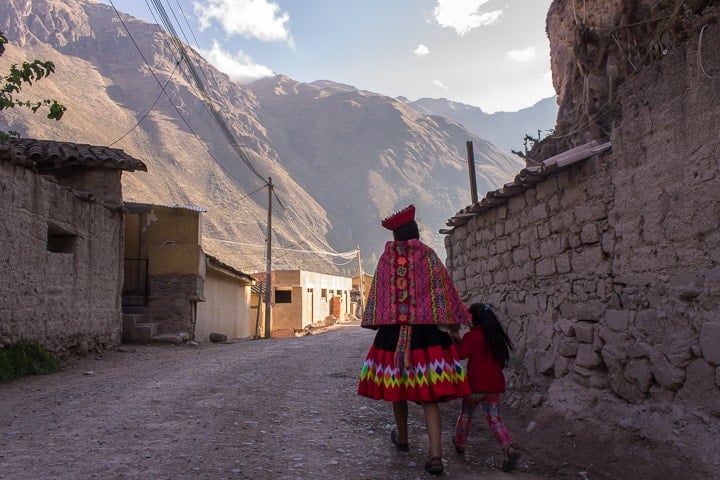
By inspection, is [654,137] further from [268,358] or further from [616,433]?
[268,358]

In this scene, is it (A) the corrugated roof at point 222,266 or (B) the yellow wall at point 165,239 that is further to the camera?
(A) the corrugated roof at point 222,266

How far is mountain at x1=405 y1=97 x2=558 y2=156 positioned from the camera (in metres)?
181

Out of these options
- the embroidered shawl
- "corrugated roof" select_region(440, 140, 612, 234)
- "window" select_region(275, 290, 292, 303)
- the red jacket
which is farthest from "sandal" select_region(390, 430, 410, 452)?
"window" select_region(275, 290, 292, 303)

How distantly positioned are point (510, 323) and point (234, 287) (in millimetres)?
16364

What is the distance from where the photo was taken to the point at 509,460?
11.9 ft

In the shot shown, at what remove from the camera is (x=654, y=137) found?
156 inches

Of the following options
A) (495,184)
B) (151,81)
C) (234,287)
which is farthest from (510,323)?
(495,184)

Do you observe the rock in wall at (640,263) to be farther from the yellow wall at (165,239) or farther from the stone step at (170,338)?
the yellow wall at (165,239)

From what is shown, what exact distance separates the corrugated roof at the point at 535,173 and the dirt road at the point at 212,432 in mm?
2314

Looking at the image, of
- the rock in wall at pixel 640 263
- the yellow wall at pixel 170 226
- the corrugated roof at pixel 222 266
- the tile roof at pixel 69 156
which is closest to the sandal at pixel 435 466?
the rock in wall at pixel 640 263

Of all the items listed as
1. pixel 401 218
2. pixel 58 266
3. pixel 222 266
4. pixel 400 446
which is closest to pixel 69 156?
pixel 58 266

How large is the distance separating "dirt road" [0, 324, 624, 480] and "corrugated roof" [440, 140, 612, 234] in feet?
7.59

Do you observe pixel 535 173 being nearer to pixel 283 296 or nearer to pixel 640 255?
pixel 640 255

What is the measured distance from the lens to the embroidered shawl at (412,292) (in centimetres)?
358
